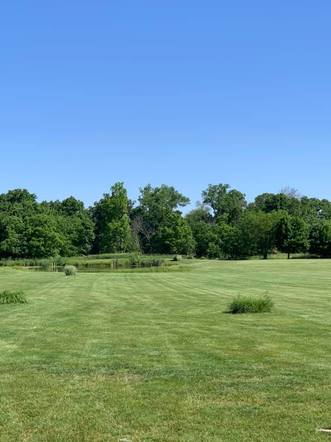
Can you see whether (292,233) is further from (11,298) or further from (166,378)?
(166,378)

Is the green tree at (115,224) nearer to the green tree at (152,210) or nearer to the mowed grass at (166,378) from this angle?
the green tree at (152,210)

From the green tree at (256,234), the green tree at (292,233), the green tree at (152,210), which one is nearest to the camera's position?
the green tree at (292,233)

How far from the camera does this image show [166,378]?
9.95m

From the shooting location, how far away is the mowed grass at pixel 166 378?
7367 mm

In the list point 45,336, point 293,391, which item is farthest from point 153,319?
point 293,391

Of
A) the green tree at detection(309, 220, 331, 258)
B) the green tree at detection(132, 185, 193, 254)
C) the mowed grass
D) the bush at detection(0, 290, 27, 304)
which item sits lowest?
the mowed grass

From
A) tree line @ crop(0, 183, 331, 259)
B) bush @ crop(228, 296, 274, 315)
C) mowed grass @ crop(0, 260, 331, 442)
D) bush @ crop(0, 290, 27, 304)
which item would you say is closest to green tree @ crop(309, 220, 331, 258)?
tree line @ crop(0, 183, 331, 259)

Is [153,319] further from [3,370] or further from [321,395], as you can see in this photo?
[321,395]

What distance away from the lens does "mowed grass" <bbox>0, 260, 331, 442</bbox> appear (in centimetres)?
737

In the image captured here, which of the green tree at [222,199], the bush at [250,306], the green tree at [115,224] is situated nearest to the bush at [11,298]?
the bush at [250,306]

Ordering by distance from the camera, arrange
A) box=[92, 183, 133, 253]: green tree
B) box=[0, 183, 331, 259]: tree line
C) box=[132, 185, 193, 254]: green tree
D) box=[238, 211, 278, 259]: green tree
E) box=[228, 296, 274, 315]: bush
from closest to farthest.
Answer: box=[228, 296, 274, 315]: bush
box=[0, 183, 331, 259]: tree line
box=[238, 211, 278, 259]: green tree
box=[92, 183, 133, 253]: green tree
box=[132, 185, 193, 254]: green tree

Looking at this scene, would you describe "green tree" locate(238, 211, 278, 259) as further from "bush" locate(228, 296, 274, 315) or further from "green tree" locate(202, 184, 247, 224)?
"bush" locate(228, 296, 274, 315)

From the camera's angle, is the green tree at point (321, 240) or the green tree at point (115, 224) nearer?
the green tree at point (321, 240)

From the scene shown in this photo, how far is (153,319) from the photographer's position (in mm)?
18266
